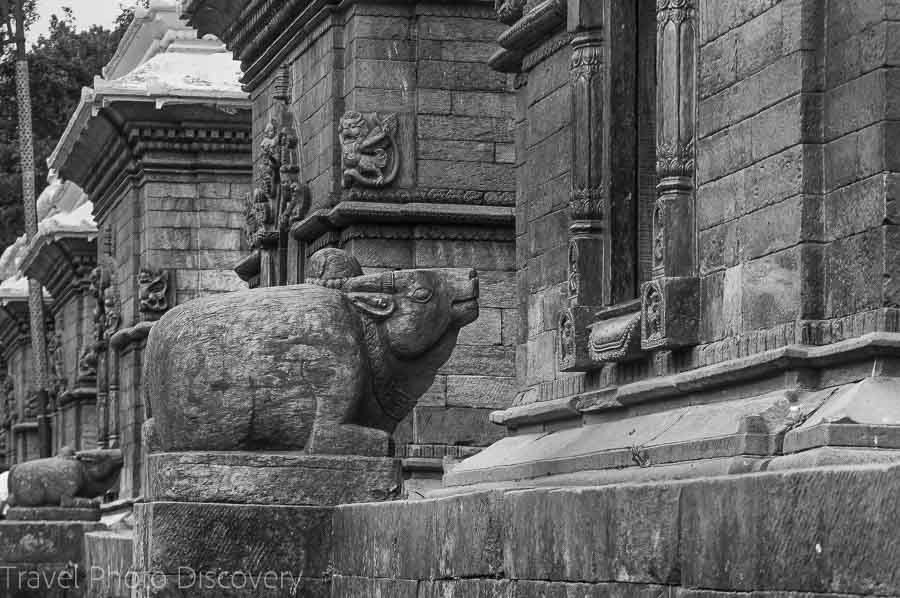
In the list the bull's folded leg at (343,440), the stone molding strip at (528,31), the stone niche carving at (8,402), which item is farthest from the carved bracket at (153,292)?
the stone niche carving at (8,402)

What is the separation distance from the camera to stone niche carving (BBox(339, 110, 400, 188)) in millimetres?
16703

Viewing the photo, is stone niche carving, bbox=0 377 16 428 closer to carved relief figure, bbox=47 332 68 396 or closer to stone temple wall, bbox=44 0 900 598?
carved relief figure, bbox=47 332 68 396

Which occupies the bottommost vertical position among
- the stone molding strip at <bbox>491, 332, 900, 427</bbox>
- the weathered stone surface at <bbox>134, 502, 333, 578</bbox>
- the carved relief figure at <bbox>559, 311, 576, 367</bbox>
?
the weathered stone surface at <bbox>134, 502, 333, 578</bbox>

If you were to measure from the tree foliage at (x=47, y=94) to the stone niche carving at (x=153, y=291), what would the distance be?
20904 mm

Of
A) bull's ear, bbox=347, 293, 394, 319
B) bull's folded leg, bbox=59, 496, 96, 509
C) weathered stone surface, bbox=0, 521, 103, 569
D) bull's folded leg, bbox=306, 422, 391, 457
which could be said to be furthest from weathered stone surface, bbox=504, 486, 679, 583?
bull's folded leg, bbox=59, 496, 96, 509

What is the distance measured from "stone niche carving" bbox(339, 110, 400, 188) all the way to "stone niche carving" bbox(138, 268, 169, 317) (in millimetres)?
8369

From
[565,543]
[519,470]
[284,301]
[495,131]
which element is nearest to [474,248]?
[495,131]

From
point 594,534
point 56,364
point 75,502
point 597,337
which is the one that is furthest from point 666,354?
point 56,364

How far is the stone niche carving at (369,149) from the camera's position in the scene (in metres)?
16.7

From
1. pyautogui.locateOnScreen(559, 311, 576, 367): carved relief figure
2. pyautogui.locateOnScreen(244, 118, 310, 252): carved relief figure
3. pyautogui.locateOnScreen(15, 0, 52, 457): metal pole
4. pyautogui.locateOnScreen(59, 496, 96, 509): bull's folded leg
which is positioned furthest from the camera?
pyautogui.locateOnScreen(15, 0, 52, 457): metal pole

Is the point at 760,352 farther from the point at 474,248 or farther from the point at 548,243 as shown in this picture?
the point at 474,248

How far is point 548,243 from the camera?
1273 cm

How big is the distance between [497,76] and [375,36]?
103 cm

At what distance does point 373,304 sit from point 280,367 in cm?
63
